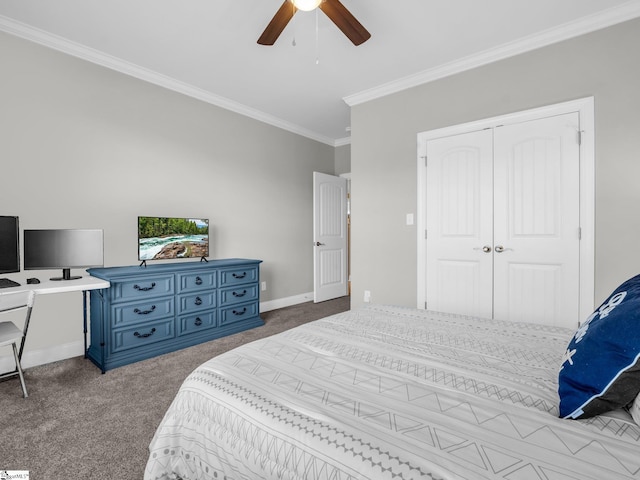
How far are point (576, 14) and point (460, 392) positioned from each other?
302cm

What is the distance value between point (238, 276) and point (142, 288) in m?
1.01

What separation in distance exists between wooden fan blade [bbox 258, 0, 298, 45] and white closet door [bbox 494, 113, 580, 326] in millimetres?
2051

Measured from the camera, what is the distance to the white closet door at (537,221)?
2.64 m

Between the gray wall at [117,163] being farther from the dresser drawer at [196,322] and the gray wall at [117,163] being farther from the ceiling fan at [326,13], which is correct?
the ceiling fan at [326,13]

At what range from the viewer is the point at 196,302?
326 centimetres

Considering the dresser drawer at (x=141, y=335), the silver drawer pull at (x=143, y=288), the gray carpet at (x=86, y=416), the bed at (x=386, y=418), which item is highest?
the silver drawer pull at (x=143, y=288)

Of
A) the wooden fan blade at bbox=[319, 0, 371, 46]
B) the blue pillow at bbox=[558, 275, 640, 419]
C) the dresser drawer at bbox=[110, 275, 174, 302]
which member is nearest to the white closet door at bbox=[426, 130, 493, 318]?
the wooden fan blade at bbox=[319, 0, 371, 46]

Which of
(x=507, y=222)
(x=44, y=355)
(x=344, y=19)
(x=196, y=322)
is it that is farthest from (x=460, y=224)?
(x=44, y=355)

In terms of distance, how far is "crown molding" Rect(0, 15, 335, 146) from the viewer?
258cm

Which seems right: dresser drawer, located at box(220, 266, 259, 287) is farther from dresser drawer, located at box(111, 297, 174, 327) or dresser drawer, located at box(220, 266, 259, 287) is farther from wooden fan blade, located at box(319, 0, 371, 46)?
wooden fan blade, located at box(319, 0, 371, 46)

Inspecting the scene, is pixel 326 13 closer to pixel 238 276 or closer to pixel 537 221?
pixel 537 221

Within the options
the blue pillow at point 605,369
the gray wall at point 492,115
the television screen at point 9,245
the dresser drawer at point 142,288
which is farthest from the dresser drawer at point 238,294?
the blue pillow at point 605,369

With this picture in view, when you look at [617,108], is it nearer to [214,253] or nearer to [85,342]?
[214,253]

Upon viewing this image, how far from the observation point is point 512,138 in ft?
9.47
